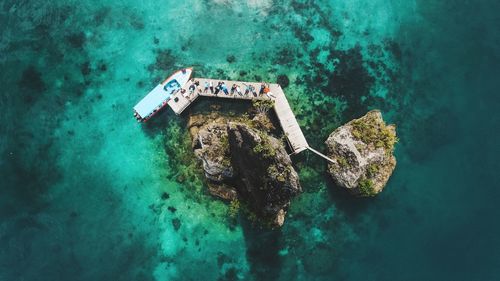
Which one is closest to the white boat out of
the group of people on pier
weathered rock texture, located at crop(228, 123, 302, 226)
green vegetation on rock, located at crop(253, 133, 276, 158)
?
the group of people on pier

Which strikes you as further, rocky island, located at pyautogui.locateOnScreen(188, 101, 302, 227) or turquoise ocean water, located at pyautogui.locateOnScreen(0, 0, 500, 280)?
turquoise ocean water, located at pyautogui.locateOnScreen(0, 0, 500, 280)

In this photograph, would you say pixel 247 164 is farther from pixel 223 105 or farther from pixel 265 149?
pixel 223 105

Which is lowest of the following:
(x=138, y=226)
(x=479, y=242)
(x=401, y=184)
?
(x=479, y=242)

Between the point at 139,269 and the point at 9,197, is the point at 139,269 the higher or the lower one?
the lower one

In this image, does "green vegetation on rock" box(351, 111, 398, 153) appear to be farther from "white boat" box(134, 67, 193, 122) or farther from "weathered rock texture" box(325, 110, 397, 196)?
"white boat" box(134, 67, 193, 122)

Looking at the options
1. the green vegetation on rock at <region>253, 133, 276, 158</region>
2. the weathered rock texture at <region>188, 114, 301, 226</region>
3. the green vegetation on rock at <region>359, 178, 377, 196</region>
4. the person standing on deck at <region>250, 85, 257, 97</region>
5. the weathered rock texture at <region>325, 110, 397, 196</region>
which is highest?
the person standing on deck at <region>250, 85, 257, 97</region>

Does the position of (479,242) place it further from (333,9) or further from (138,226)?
(138,226)

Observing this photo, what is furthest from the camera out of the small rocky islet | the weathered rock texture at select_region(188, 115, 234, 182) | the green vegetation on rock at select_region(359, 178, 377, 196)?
the green vegetation on rock at select_region(359, 178, 377, 196)

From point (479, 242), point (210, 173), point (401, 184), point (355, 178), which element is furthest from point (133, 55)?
point (479, 242)
